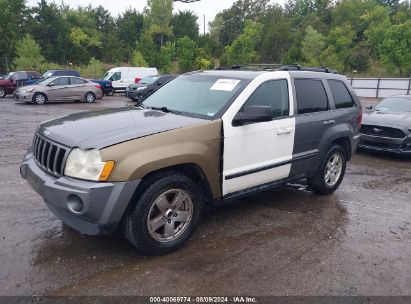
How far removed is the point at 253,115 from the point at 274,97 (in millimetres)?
791

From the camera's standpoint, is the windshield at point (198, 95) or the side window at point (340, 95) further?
the side window at point (340, 95)

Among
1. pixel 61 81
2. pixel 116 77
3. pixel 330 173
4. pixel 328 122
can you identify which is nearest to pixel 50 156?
pixel 328 122

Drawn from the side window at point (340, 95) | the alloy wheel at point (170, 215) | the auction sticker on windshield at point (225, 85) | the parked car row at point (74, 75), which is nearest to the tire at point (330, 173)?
the side window at point (340, 95)

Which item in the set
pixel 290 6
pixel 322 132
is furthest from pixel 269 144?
pixel 290 6

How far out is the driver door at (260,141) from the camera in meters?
3.99

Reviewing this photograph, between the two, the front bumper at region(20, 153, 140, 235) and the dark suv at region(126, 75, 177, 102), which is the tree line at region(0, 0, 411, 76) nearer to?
the dark suv at region(126, 75, 177, 102)

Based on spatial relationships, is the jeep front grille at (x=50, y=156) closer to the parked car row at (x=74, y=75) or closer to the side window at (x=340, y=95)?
the side window at (x=340, y=95)

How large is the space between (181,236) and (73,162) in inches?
51.2

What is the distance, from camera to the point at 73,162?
3260 millimetres

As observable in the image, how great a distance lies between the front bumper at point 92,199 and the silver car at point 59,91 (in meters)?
16.2

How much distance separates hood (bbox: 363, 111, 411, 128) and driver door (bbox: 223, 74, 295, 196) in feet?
15.9

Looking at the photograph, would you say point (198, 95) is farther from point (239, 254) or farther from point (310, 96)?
point (239, 254)

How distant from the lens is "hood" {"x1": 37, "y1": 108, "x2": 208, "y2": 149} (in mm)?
3307

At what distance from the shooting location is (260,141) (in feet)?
13.9
